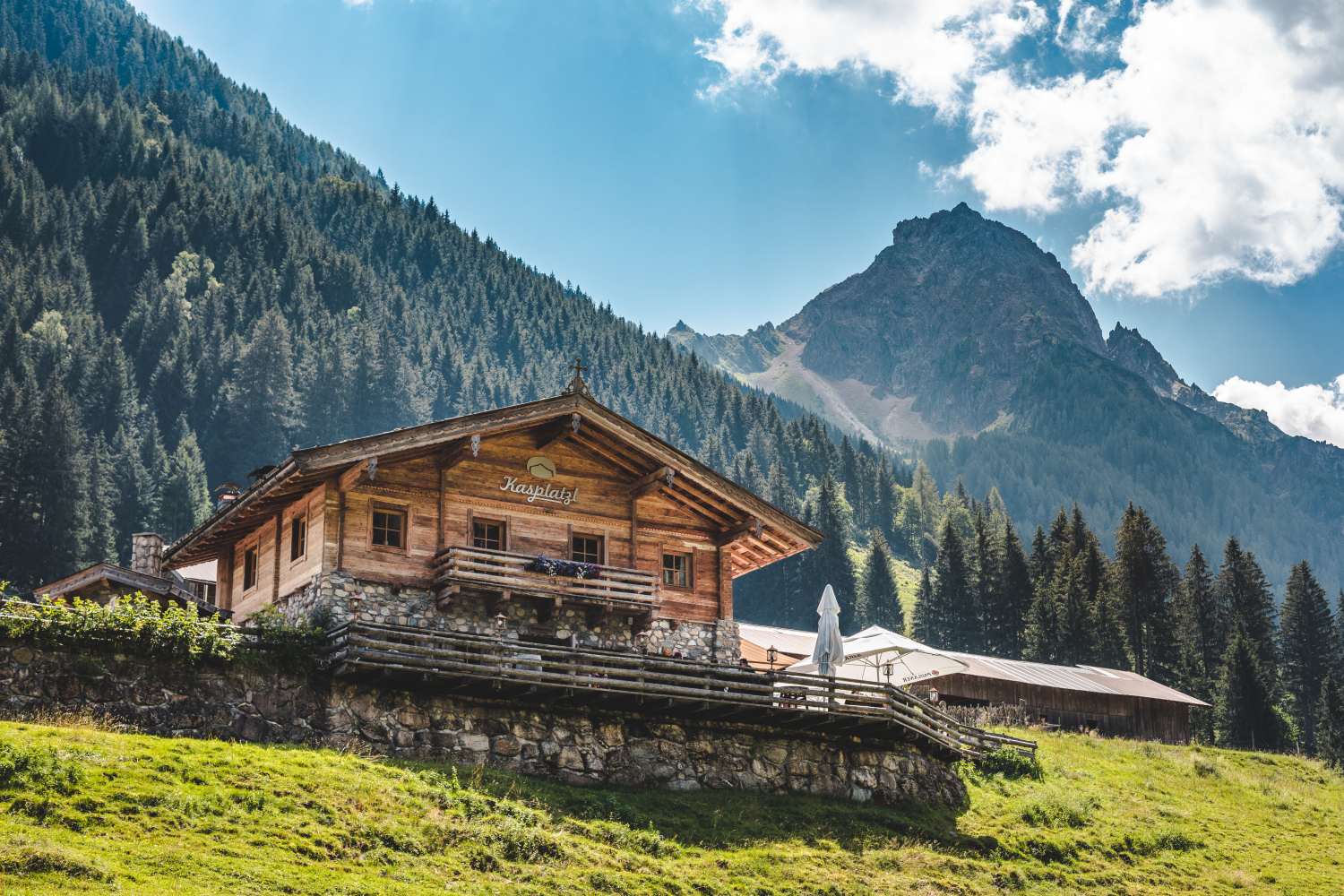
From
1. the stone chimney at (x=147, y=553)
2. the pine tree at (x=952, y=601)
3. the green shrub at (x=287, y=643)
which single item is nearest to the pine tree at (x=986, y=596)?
the pine tree at (x=952, y=601)

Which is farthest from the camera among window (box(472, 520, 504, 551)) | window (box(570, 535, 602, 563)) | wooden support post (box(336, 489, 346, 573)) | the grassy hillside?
window (box(570, 535, 602, 563))

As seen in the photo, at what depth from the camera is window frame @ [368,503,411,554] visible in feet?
119

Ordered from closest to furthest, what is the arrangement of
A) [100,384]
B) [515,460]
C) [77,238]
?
[515,460] < [100,384] < [77,238]

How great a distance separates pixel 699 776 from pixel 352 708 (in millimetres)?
8163

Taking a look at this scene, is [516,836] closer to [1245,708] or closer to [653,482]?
[653,482]

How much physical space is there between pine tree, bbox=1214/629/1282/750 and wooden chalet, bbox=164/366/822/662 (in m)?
48.0

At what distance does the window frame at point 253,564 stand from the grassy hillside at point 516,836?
1401 cm

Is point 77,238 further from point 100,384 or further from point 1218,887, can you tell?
point 1218,887

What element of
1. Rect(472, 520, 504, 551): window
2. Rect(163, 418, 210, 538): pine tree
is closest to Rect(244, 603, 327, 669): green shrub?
Rect(472, 520, 504, 551): window

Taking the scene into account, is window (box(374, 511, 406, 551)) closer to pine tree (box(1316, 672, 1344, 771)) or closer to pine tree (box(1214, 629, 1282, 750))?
pine tree (box(1316, 672, 1344, 771))

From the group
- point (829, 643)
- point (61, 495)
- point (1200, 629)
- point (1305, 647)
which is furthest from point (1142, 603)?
point (61, 495)

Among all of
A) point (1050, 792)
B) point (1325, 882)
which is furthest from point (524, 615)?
point (1325, 882)

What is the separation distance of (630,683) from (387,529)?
27.1 feet

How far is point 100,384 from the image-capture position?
14812cm
